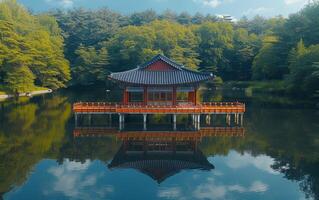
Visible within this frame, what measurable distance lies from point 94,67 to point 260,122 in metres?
54.2

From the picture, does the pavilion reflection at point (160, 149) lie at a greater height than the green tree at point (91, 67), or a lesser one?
lesser

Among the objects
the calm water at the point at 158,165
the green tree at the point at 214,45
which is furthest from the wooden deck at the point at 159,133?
the green tree at the point at 214,45

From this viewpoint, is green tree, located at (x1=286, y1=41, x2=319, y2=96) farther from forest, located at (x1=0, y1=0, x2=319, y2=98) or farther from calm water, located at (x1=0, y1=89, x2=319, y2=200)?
calm water, located at (x1=0, y1=89, x2=319, y2=200)

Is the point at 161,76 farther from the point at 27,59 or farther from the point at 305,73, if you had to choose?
the point at 27,59

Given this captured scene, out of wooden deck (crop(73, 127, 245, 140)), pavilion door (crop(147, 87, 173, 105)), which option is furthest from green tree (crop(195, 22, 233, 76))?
wooden deck (crop(73, 127, 245, 140))

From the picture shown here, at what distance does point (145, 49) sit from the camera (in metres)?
83.5

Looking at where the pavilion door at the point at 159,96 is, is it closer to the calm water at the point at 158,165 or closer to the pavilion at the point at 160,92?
the pavilion at the point at 160,92

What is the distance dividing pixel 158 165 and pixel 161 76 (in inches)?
607

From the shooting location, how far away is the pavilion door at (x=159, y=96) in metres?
38.6

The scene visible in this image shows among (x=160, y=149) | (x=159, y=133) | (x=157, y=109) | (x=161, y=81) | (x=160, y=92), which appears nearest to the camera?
(x=160, y=149)

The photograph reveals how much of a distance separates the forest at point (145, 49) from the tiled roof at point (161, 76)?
68.6 feet

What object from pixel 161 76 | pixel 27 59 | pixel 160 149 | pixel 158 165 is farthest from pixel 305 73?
pixel 27 59

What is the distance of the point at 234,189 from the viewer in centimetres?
2052

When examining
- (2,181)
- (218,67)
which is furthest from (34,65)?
(2,181)
